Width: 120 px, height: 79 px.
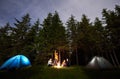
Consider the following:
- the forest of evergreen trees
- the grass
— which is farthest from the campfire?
the grass

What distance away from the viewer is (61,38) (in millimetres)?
30797

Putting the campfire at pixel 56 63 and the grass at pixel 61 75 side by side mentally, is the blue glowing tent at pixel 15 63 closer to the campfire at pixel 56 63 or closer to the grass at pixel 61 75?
the grass at pixel 61 75

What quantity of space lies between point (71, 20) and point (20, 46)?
1434 centimetres

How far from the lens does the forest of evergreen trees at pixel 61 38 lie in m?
30.1

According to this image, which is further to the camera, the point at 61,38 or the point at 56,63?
the point at 61,38

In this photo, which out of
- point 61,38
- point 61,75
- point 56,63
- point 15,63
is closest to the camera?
point 61,75

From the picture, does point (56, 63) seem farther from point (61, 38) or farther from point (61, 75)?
point (61, 75)

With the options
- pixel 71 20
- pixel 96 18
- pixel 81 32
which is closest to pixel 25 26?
pixel 71 20

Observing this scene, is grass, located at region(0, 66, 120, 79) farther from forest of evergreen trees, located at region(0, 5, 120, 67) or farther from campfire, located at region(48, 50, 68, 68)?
forest of evergreen trees, located at region(0, 5, 120, 67)

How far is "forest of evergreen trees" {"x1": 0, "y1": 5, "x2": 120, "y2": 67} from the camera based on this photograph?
30.1m

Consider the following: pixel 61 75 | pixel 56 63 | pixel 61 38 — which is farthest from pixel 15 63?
pixel 61 38

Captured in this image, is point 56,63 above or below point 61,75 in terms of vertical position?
above

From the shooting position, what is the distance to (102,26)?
105 feet

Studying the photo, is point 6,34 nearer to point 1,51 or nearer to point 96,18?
point 1,51
